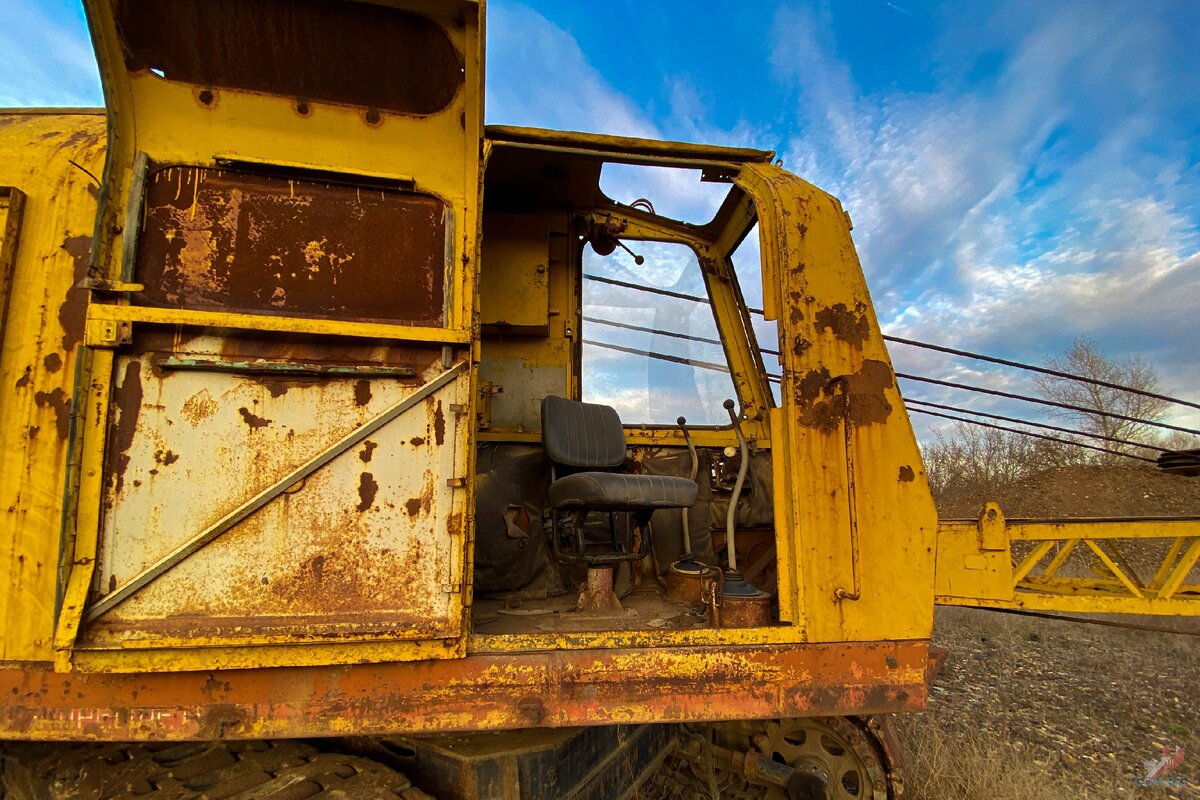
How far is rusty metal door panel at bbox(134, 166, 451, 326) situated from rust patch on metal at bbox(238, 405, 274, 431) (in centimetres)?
33

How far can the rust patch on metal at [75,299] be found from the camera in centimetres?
171

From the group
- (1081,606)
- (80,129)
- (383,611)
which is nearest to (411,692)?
(383,611)

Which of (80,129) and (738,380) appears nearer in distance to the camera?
(80,129)

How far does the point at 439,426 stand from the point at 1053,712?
526 centimetres

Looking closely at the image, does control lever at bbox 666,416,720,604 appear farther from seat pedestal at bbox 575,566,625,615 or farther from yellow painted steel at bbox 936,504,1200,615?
yellow painted steel at bbox 936,504,1200,615

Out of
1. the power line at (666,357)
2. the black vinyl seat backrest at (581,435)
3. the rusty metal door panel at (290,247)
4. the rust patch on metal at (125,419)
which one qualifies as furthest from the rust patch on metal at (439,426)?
the power line at (666,357)

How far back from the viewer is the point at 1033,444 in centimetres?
1255

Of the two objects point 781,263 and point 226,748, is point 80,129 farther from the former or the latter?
point 781,263

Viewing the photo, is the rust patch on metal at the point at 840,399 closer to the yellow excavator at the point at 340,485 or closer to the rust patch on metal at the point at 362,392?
the yellow excavator at the point at 340,485

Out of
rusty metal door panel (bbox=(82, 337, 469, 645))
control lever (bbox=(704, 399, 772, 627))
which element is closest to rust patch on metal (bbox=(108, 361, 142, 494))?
rusty metal door panel (bbox=(82, 337, 469, 645))

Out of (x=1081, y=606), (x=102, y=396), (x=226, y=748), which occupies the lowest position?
(x=226, y=748)

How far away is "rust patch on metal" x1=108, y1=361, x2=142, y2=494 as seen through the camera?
1.65 metres

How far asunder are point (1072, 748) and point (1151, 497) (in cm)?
799

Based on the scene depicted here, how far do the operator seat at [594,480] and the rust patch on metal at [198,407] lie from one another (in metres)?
1.28
